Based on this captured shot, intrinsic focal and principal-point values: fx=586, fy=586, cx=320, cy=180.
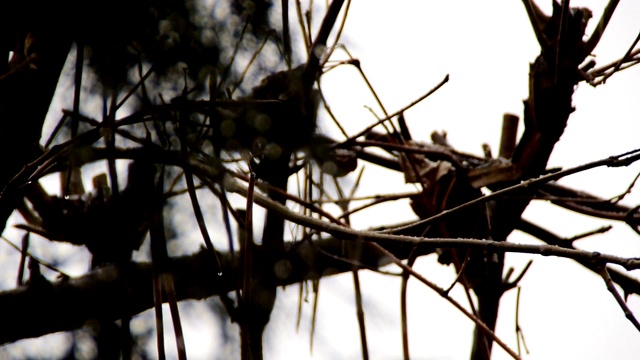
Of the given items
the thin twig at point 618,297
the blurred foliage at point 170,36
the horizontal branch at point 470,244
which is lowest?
the thin twig at point 618,297

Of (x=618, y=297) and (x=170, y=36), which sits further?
(x=170, y=36)

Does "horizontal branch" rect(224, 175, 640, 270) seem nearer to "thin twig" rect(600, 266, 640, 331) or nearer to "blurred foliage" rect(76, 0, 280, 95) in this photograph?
"thin twig" rect(600, 266, 640, 331)

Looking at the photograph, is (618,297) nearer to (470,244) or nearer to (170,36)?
(470,244)

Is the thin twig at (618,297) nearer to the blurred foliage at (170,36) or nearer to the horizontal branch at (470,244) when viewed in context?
the horizontal branch at (470,244)

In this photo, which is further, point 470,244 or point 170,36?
point 170,36

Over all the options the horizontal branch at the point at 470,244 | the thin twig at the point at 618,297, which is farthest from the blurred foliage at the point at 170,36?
the thin twig at the point at 618,297

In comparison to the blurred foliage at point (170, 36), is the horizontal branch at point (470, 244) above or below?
below

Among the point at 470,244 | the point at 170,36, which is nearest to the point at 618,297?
the point at 470,244

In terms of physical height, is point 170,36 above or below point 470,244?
above

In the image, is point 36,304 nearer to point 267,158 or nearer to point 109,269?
point 109,269

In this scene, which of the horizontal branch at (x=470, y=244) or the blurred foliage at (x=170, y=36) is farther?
the blurred foliage at (x=170, y=36)

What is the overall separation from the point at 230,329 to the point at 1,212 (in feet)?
1.42

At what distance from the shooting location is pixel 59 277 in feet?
3.47

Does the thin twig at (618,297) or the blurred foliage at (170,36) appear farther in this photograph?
the blurred foliage at (170,36)
